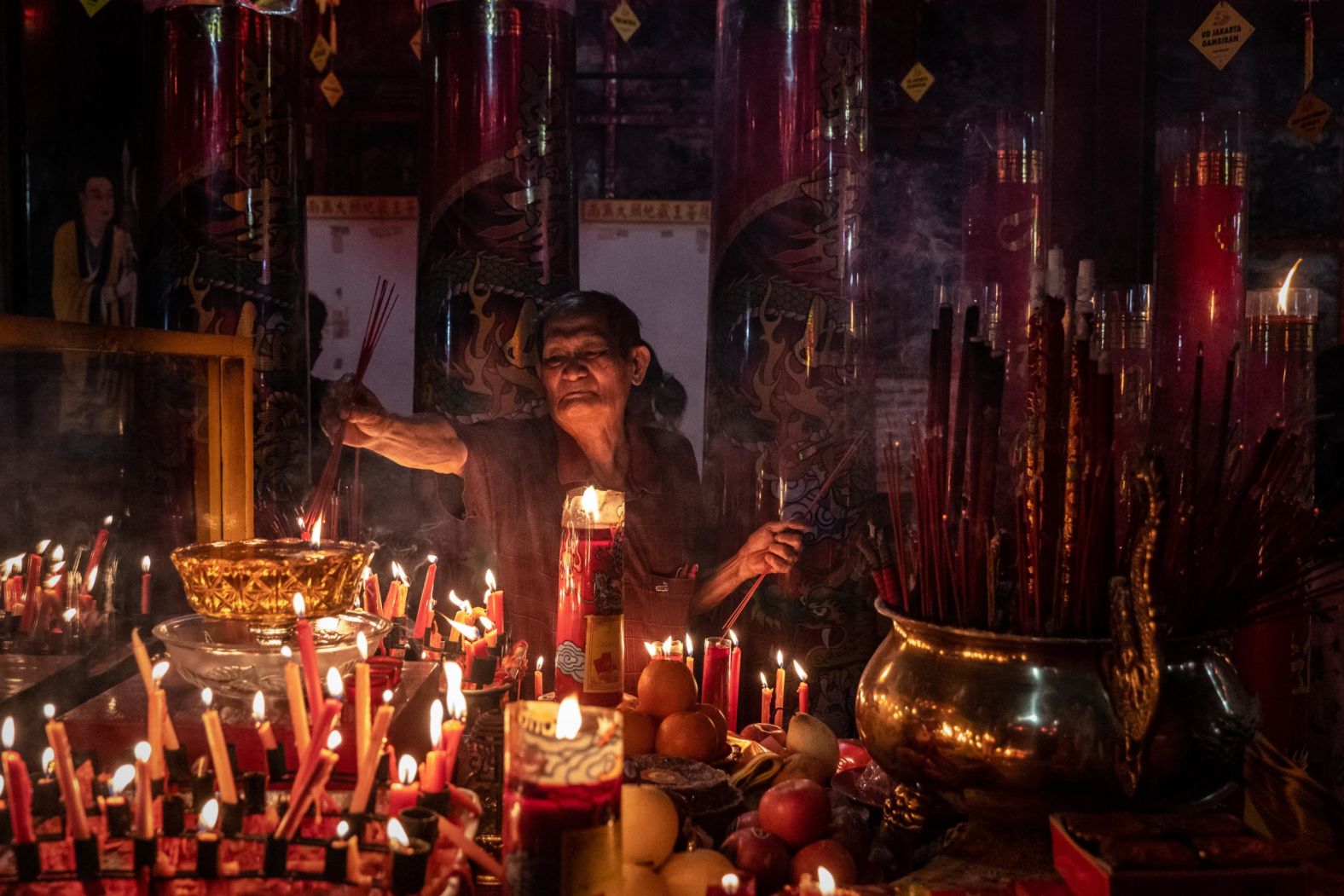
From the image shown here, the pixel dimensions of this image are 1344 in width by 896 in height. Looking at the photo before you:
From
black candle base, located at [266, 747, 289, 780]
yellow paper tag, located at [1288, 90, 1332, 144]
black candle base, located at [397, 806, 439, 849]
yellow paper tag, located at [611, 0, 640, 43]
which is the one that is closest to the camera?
black candle base, located at [397, 806, 439, 849]

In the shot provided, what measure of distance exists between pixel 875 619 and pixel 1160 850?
1.51 meters

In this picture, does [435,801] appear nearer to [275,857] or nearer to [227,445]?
[275,857]

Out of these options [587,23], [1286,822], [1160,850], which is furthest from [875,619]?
[587,23]

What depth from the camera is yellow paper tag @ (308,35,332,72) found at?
323cm

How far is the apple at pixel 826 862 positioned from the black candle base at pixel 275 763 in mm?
613

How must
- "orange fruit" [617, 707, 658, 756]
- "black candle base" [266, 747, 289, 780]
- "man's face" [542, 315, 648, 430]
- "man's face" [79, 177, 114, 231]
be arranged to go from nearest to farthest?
"black candle base" [266, 747, 289, 780], "orange fruit" [617, 707, 658, 756], "man's face" [542, 315, 648, 430], "man's face" [79, 177, 114, 231]

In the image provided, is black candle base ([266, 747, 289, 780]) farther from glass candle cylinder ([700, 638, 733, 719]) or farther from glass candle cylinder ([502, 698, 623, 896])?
glass candle cylinder ([700, 638, 733, 719])

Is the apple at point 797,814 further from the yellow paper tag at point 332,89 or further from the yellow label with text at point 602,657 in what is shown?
the yellow paper tag at point 332,89

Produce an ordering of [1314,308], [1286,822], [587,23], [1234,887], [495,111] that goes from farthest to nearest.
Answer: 1. [587,23]
2. [495,111]
3. [1314,308]
4. [1286,822]
5. [1234,887]

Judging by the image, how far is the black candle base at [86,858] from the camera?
1109 millimetres

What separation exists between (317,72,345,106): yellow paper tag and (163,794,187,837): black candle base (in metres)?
2.82

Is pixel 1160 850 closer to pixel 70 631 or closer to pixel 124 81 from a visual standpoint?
pixel 70 631

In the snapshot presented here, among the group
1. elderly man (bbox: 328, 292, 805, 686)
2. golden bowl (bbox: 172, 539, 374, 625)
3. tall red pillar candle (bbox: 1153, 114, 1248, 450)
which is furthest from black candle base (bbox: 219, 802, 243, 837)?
tall red pillar candle (bbox: 1153, 114, 1248, 450)

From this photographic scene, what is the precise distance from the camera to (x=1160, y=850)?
1179 millimetres
